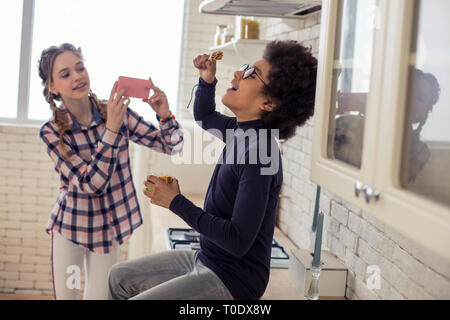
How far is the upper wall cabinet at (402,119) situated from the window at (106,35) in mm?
2538

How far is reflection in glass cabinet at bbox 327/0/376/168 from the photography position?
0.98m

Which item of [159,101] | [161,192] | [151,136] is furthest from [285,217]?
A: [161,192]

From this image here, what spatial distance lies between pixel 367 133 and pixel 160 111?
119 centimetres

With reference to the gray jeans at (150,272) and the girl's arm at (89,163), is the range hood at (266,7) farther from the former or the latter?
the gray jeans at (150,272)

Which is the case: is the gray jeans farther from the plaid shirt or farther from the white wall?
the white wall

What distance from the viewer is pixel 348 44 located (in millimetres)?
1087

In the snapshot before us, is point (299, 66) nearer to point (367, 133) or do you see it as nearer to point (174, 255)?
point (367, 133)

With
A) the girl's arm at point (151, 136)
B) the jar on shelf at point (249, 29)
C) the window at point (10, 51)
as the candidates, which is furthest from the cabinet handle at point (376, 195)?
the window at point (10, 51)

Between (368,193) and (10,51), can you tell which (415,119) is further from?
(10,51)

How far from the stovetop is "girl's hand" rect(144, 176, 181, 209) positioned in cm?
82

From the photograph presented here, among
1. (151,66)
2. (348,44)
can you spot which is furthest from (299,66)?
(151,66)

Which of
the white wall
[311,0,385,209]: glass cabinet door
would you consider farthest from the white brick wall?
[311,0,385,209]: glass cabinet door

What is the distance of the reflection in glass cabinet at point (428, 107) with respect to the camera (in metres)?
0.77

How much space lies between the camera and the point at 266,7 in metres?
2.22
